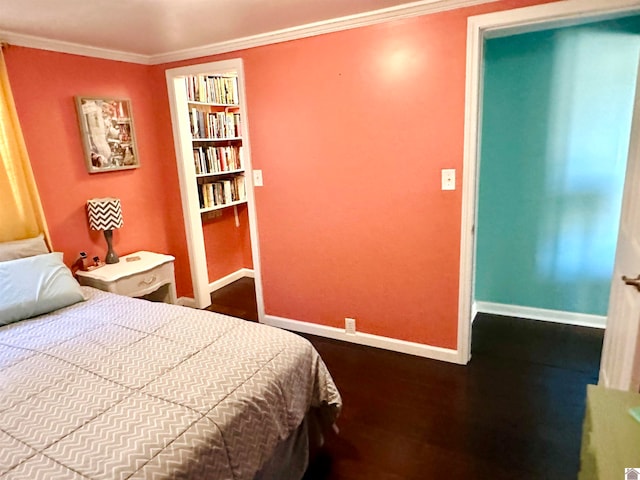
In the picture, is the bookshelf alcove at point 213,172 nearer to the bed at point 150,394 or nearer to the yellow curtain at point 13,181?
the yellow curtain at point 13,181

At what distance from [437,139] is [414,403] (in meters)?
1.55

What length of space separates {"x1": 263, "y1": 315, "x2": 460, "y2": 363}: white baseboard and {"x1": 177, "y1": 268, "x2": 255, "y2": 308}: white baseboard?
0.85 meters

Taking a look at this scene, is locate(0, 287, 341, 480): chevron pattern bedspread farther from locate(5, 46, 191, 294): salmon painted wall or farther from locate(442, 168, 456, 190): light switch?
locate(442, 168, 456, 190): light switch

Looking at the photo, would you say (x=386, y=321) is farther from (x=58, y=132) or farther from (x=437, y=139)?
(x=58, y=132)

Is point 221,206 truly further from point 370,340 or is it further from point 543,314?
point 543,314

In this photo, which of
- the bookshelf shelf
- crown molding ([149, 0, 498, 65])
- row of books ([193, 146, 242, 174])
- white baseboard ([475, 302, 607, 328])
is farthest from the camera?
the bookshelf shelf

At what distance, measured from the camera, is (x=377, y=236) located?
2.73 metres

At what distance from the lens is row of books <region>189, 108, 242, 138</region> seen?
3.62 m

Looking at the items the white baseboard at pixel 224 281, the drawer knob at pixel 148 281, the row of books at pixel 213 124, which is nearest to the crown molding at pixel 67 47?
the row of books at pixel 213 124

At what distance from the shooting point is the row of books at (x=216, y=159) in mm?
3673

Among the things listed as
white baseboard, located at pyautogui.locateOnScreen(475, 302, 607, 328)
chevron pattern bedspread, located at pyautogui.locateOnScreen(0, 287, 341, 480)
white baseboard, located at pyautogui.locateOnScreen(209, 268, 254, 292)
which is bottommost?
white baseboard, located at pyautogui.locateOnScreen(475, 302, 607, 328)

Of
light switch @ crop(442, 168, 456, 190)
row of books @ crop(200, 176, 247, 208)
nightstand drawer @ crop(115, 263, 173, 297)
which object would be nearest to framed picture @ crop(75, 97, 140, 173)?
row of books @ crop(200, 176, 247, 208)

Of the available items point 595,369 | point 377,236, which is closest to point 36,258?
point 377,236

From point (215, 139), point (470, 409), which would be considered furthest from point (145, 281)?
point (470, 409)
